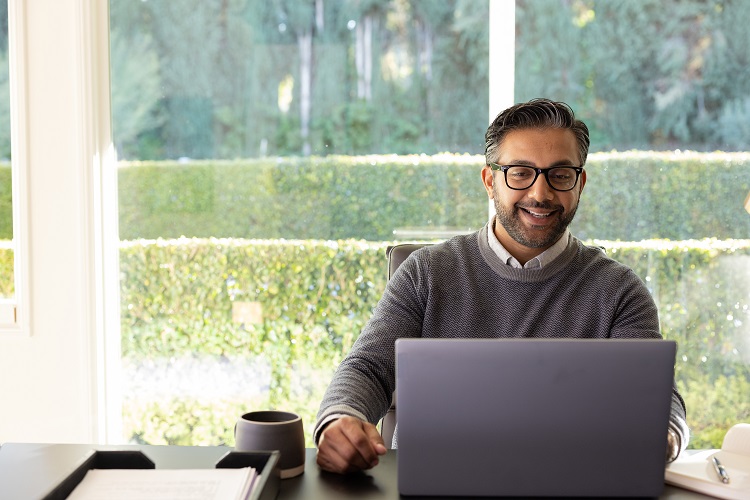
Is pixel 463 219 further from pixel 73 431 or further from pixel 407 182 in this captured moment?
pixel 73 431

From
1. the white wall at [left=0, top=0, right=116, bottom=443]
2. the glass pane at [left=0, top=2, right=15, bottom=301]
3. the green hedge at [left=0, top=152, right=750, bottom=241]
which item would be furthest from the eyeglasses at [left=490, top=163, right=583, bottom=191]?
the glass pane at [left=0, top=2, right=15, bottom=301]

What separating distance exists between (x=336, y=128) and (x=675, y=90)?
1229 millimetres

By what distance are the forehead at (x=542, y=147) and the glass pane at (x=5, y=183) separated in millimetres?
A: 2097

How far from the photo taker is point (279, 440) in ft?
4.42

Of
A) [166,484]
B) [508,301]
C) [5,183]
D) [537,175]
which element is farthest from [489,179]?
[5,183]

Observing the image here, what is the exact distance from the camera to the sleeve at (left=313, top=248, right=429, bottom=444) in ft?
5.33

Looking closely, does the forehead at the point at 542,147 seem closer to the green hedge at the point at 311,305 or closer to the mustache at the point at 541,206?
the mustache at the point at 541,206

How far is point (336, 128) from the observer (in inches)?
129

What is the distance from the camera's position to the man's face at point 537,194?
1891 mm

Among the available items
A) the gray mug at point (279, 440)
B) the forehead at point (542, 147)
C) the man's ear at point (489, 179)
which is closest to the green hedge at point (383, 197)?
the man's ear at point (489, 179)

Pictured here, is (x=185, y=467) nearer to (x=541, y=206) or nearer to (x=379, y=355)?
(x=379, y=355)

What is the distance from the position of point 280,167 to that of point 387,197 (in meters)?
0.41

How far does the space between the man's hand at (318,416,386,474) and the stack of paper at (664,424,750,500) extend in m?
0.44

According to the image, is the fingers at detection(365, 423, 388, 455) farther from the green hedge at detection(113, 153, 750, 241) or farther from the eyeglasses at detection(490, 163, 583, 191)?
the green hedge at detection(113, 153, 750, 241)
